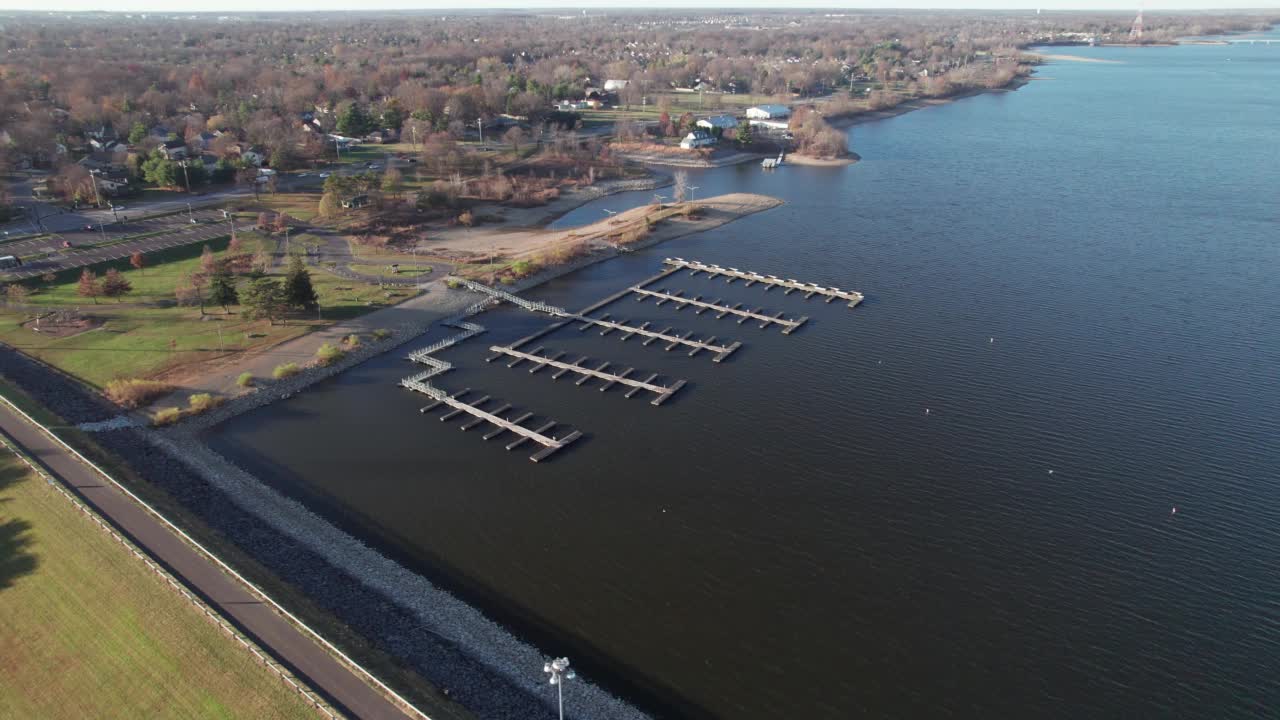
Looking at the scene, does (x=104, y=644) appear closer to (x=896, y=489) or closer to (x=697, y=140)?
(x=896, y=489)

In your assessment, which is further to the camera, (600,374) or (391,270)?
(391,270)

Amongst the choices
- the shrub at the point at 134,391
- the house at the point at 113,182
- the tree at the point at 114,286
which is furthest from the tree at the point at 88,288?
the house at the point at 113,182

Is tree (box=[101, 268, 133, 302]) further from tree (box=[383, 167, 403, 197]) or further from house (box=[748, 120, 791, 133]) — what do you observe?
house (box=[748, 120, 791, 133])

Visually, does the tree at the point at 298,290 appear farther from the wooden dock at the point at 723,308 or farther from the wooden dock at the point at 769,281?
the wooden dock at the point at 769,281

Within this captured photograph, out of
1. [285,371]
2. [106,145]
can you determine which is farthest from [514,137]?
[285,371]

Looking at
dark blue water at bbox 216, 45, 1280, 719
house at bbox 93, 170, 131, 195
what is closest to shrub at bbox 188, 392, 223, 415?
dark blue water at bbox 216, 45, 1280, 719
